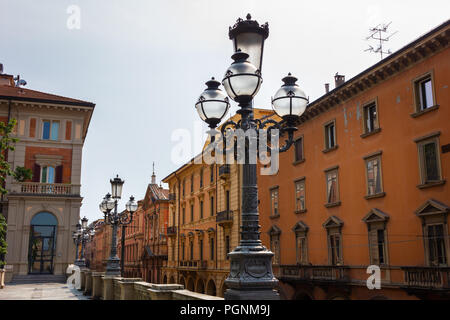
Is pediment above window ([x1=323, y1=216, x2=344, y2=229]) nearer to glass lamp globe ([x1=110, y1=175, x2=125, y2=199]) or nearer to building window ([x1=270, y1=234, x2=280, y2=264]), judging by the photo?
building window ([x1=270, y1=234, x2=280, y2=264])

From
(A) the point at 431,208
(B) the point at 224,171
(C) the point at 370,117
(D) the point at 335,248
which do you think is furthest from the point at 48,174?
(A) the point at 431,208

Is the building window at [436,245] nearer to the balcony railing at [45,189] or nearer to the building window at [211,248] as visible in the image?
the balcony railing at [45,189]

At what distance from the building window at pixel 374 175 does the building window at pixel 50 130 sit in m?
21.4

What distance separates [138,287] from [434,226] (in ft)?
40.6

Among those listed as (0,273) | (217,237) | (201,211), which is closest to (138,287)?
(0,273)

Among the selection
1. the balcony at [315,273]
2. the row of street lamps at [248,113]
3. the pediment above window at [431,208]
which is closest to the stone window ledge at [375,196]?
the pediment above window at [431,208]

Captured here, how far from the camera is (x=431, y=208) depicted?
18594mm

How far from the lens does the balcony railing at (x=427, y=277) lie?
17317 millimetres

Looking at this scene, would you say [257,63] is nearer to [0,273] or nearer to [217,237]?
[0,273]

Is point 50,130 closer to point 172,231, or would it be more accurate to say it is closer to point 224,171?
point 224,171

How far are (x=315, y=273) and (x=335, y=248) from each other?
1805mm

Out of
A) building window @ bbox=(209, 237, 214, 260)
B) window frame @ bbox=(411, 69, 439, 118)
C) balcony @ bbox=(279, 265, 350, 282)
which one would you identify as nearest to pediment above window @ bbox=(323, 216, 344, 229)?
balcony @ bbox=(279, 265, 350, 282)

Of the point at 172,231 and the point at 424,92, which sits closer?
the point at 424,92

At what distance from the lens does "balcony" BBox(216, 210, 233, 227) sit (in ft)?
120
